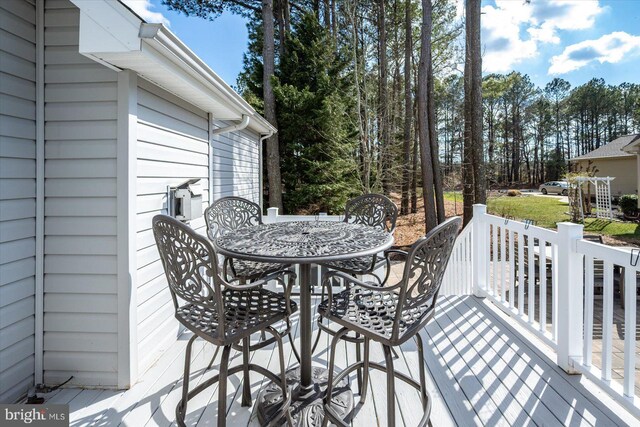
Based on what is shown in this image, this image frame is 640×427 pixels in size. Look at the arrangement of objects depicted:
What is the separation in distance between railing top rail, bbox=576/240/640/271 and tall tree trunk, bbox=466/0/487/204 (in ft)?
22.5

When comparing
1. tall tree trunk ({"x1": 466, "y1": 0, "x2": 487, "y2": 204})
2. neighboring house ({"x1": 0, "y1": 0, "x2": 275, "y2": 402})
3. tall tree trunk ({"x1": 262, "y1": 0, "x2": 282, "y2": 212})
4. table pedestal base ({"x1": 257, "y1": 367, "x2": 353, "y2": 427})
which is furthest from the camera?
tall tree trunk ({"x1": 262, "y1": 0, "x2": 282, "y2": 212})

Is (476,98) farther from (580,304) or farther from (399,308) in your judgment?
(399,308)

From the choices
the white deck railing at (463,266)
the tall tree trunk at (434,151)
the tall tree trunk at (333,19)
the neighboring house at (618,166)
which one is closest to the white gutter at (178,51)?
the white deck railing at (463,266)

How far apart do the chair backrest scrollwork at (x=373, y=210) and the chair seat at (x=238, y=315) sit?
1685 mm

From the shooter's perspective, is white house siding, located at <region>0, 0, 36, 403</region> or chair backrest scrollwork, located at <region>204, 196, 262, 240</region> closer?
white house siding, located at <region>0, 0, 36, 403</region>

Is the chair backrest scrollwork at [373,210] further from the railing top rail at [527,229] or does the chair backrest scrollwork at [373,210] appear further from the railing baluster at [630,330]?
the railing baluster at [630,330]

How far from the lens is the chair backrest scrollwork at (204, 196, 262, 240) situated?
314 centimetres

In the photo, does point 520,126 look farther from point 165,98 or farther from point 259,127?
point 165,98

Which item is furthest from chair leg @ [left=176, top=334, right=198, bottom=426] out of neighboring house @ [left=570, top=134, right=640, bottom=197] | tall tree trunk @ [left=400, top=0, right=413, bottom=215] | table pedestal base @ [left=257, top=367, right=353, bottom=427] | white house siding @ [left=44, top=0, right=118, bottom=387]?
neighboring house @ [left=570, top=134, right=640, bottom=197]

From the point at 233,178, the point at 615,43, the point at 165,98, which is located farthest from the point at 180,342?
the point at 615,43

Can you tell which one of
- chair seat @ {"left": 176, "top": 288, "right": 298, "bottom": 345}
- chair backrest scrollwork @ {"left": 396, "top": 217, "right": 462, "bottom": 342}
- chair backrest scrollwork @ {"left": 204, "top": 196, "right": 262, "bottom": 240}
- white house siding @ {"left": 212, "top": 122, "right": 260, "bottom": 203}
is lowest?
chair seat @ {"left": 176, "top": 288, "right": 298, "bottom": 345}

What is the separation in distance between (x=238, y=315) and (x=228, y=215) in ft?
5.72

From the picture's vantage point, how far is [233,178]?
6156mm

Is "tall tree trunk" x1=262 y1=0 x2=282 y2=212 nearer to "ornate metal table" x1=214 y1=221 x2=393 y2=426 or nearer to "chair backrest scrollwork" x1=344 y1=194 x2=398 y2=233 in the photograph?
"chair backrest scrollwork" x1=344 y1=194 x2=398 y2=233
